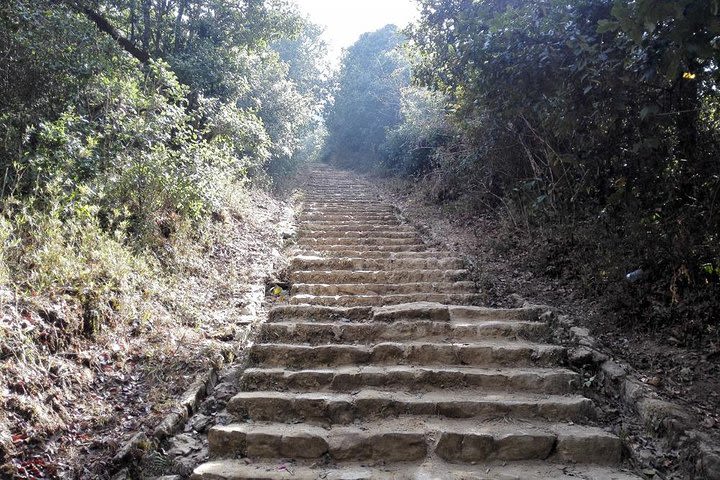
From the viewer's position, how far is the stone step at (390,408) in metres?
3.64

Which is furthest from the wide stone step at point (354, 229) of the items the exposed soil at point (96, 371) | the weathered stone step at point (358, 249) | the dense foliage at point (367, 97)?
the dense foliage at point (367, 97)

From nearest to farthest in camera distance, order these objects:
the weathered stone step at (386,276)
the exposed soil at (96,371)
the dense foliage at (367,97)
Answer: the exposed soil at (96,371)
the weathered stone step at (386,276)
the dense foliage at (367,97)

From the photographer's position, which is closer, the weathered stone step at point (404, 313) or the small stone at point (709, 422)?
the small stone at point (709, 422)

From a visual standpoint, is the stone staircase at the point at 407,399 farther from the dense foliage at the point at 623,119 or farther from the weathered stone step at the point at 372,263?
the dense foliage at the point at 623,119

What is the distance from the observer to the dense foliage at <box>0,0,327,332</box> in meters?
4.09

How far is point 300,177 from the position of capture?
61.9 feet

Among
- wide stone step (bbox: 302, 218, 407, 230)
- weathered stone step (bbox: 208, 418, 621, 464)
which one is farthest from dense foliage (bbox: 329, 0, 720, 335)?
wide stone step (bbox: 302, 218, 407, 230)

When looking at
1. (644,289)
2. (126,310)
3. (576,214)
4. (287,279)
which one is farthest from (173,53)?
(644,289)

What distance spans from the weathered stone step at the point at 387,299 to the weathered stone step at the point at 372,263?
1261 mm

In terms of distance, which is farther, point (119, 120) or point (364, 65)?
point (364, 65)

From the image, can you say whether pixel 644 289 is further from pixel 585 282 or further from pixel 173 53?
pixel 173 53

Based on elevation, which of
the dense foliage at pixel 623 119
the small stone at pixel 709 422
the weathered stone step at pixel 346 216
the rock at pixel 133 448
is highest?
the dense foliage at pixel 623 119

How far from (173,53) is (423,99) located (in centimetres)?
759

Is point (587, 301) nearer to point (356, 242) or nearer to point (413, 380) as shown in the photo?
point (413, 380)
